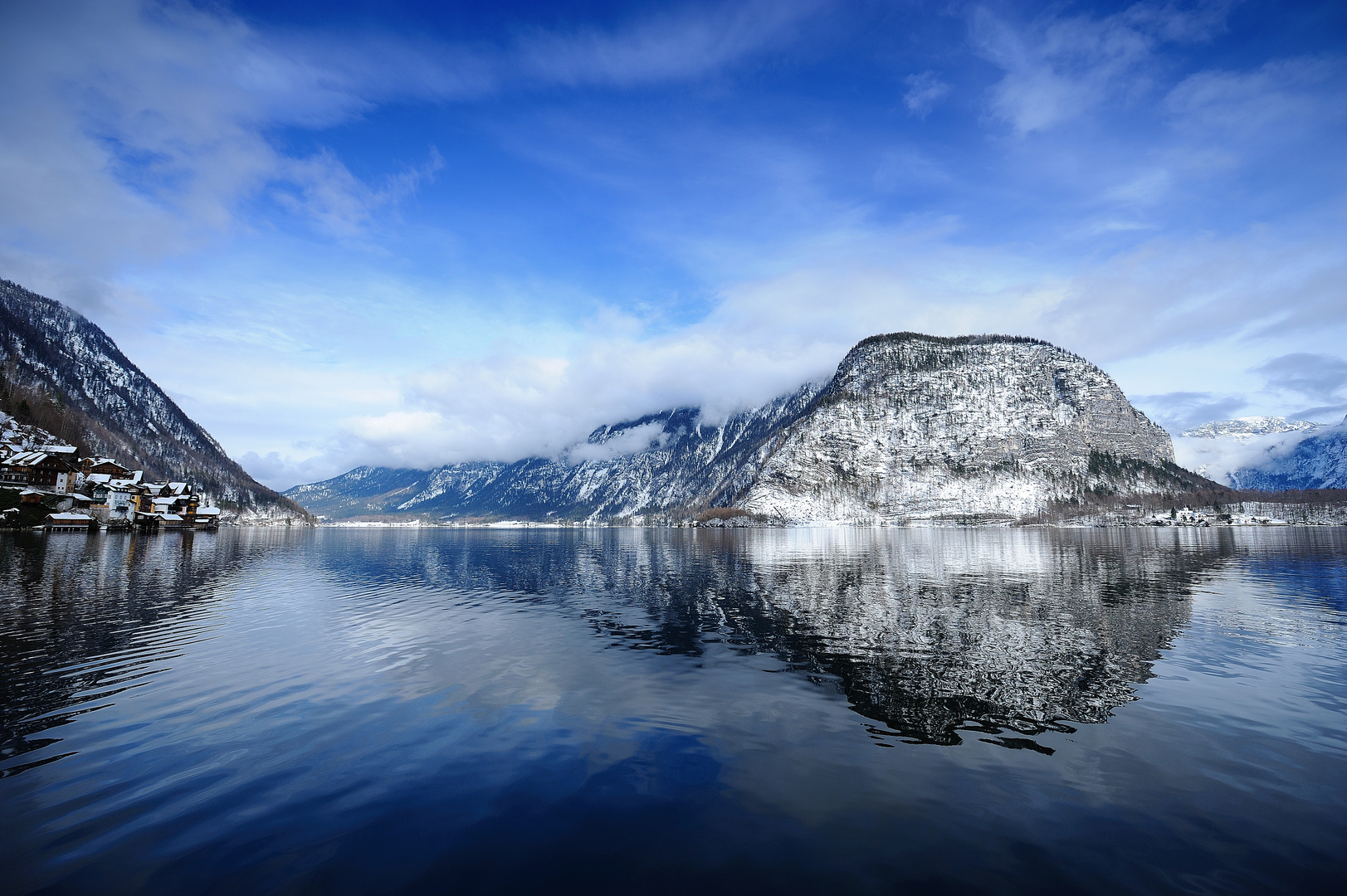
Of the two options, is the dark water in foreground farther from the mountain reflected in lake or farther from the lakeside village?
the lakeside village

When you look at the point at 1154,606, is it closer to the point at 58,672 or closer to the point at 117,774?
the point at 117,774

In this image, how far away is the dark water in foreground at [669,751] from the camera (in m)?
12.5

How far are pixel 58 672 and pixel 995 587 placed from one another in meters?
69.6

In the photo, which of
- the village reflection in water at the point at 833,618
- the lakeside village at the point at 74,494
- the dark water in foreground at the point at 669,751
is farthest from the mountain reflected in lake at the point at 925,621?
the lakeside village at the point at 74,494

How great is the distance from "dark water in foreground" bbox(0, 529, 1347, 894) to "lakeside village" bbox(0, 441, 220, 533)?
413 feet

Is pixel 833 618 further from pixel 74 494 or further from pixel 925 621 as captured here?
pixel 74 494

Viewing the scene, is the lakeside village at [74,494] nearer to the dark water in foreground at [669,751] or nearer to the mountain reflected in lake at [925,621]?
the mountain reflected in lake at [925,621]

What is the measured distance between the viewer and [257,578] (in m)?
63.7

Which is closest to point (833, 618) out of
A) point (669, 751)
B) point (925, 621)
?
point (925, 621)

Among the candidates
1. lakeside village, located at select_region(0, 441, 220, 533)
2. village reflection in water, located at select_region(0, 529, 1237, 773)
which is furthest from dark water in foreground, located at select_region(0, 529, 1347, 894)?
lakeside village, located at select_region(0, 441, 220, 533)

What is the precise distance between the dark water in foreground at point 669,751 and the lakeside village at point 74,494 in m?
126

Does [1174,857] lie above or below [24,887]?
below

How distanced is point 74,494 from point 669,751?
192876 millimetres

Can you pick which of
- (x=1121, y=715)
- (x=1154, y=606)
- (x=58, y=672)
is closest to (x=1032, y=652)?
(x=1121, y=715)
